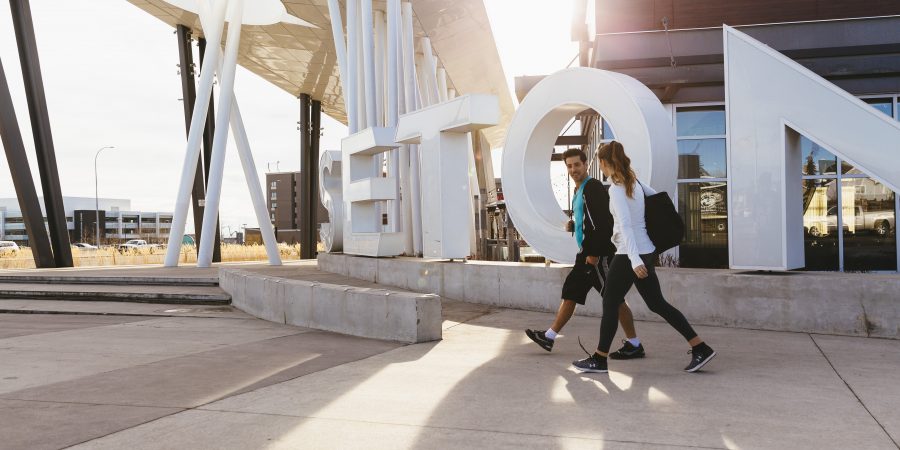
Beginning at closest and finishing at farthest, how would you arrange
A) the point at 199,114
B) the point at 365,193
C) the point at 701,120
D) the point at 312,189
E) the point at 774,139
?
the point at 774,139 < the point at 365,193 < the point at 701,120 < the point at 199,114 < the point at 312,189

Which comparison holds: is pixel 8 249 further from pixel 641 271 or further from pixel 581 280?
pixel 641 271

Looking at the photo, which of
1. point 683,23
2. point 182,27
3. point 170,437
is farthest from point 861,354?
point 182,27

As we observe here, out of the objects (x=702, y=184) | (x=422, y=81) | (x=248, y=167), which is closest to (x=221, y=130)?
(x=248, y=167)

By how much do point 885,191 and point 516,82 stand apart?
306 inches

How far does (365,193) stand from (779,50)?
29.6 feet

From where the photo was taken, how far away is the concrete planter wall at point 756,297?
277 inches

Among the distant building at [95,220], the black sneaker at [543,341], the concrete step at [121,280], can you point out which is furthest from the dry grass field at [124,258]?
the distant building at [95,220]

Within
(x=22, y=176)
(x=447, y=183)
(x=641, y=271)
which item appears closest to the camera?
(x=641, y=271)

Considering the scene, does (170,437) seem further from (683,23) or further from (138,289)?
(683,23)

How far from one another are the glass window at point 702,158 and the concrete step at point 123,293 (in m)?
9.85

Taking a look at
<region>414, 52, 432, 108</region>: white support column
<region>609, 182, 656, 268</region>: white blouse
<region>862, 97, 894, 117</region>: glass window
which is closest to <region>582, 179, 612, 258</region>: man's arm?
<region>609, 182, 656, 268</region>: white blouse

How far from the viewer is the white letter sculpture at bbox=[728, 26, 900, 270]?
289 inches

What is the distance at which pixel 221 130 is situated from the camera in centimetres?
1920

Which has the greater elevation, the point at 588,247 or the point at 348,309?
the point at 588,247
